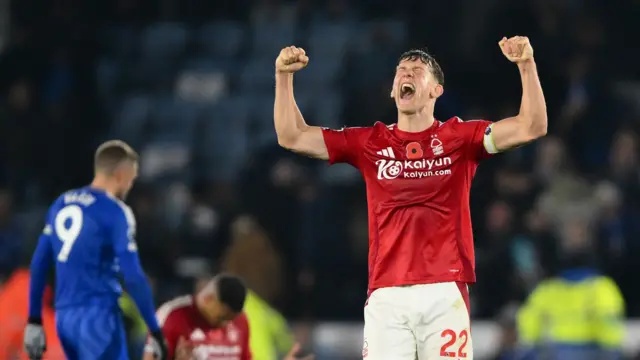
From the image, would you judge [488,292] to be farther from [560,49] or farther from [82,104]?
[82,104]

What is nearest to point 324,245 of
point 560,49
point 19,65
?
point 560,49

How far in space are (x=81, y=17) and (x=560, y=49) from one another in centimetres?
576

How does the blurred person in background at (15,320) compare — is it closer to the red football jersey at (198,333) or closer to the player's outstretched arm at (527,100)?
the red football jersey at (198,333)

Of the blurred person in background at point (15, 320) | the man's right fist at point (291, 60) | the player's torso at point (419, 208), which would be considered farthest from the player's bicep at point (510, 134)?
the blurred person in background at point (15, 320)

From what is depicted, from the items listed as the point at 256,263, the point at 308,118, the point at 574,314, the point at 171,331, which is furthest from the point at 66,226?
the point at 308,118

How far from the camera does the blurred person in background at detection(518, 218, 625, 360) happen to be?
439 inches

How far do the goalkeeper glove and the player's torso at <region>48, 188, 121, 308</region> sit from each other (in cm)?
19

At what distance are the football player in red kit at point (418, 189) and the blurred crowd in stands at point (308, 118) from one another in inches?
207

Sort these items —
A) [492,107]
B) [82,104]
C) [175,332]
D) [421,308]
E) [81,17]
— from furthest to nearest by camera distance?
[81,17] < [82,104] < [492,107] < [175,332] < [421,308]

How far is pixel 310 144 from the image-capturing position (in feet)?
21.1

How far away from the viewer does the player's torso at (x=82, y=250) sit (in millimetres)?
7773

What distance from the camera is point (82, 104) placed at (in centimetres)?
1496

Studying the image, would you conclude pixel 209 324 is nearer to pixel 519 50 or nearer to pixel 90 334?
pixel 90 334

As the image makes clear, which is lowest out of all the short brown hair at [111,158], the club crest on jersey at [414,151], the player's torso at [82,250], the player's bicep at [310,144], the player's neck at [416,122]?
the player's torso at [82,250]
